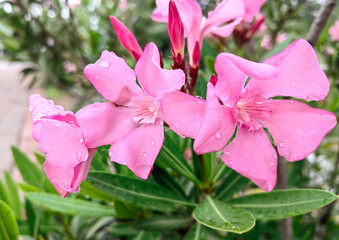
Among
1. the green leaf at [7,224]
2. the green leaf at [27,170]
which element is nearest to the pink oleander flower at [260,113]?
the green leaf at [7,224]

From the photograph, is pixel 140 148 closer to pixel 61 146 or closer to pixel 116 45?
pixel 61 146

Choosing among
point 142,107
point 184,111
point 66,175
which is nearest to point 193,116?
point 184,111

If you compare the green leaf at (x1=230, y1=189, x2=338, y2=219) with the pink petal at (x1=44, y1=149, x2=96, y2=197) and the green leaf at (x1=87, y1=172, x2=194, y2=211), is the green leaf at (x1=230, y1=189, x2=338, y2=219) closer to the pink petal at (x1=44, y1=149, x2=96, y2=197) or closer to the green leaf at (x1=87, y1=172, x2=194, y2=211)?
the green leaf at (x1=87, y1=172, x2=194, y2=211)

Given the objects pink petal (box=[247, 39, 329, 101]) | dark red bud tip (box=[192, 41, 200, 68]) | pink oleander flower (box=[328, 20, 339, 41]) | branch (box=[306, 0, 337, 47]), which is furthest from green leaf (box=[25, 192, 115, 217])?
pink oleander flower (box=[328, 20, 339, 41])

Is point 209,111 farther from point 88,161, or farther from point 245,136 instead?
point 88,161

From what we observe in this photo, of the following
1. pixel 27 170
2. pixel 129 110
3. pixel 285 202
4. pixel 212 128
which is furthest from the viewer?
pixel 27 170
